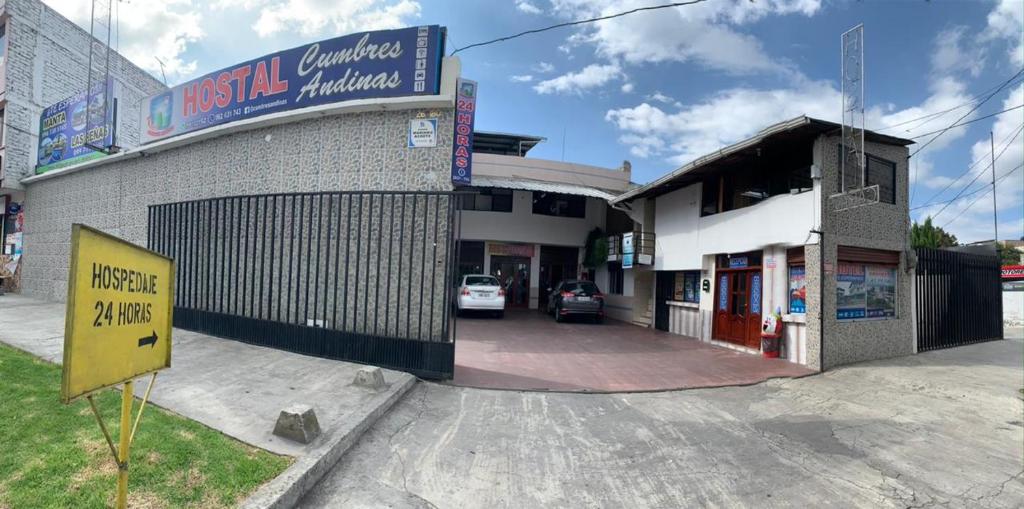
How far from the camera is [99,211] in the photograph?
1112cm

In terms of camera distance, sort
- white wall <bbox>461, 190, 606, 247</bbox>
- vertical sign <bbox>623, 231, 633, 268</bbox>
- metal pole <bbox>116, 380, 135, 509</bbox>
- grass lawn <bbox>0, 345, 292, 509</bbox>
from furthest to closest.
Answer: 1. white wall <bbox>461, 190, 606, 247</bbox>
2. vertical sign <bbox>623, 231, 633, 268</bbox>
3. grass lawn <bbox>0, 345, 292, 509</bbox>
4. metal pole <bbox>116, 380, 135, 509</bbox>

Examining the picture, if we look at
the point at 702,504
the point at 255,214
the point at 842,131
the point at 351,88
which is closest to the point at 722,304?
the point at 842,131

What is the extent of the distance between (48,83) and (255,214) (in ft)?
52.5

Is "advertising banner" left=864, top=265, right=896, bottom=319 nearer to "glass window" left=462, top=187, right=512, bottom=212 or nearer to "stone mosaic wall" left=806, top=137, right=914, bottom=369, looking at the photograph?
"stone mosaic wall" left=806, top=137, right=914, bottom=369

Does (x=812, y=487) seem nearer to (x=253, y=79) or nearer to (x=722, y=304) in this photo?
(x=722, y=304)

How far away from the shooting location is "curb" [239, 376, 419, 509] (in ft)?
9.37

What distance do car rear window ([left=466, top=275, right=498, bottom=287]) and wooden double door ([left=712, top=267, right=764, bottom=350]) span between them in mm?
6979

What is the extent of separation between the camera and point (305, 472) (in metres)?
3.23

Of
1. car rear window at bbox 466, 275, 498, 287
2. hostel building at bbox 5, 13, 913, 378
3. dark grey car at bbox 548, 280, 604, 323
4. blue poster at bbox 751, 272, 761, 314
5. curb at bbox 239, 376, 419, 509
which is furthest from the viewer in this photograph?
car rear window at bbox 466, 275, 498, 287

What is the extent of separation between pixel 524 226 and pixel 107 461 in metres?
17.3

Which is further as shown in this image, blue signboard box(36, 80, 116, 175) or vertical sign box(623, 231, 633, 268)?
vertical sign box(623, 231, 633, 268)

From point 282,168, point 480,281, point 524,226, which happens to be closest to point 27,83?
point 282,168

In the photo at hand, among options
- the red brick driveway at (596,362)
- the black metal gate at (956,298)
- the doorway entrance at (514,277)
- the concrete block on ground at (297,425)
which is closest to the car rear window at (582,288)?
the red brick driveway at (596,362)

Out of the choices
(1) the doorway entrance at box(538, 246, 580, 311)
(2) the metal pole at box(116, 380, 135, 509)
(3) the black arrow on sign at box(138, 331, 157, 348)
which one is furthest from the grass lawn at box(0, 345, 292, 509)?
(1) the doorway entrance at box(538, 246, 580, 311)
